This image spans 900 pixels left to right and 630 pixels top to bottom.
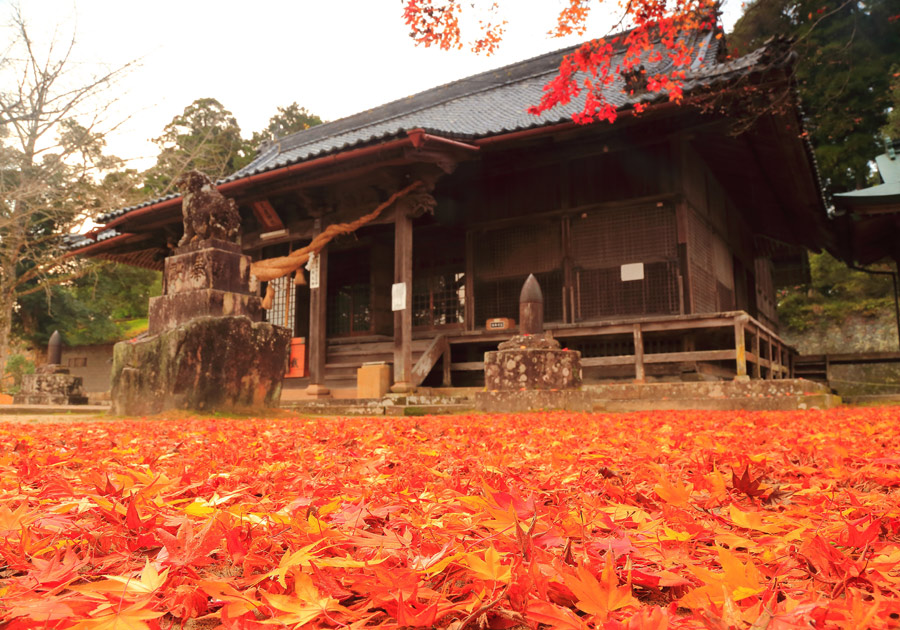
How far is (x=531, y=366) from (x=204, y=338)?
3.17 m

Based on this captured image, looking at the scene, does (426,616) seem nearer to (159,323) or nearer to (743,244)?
(159,323)

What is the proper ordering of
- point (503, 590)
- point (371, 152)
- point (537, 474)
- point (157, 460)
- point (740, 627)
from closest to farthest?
point (740, 627) → point (503, 590) → point (537, 474) → point (157, 460) → point (371, 152)

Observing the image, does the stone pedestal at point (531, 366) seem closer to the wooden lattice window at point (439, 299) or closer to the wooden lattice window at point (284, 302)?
the wooden lattice window at point (439, 299)

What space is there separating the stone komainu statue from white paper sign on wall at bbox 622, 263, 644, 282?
5.42 metres

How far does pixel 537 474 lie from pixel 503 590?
3.43 ft

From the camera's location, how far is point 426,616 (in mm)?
646

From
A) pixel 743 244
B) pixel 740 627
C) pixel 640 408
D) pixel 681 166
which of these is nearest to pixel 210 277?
pixel 640 408

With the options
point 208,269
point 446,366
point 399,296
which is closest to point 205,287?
point 208,269

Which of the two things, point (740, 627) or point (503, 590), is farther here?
point (503, 590)

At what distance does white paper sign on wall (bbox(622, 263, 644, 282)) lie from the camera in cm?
852

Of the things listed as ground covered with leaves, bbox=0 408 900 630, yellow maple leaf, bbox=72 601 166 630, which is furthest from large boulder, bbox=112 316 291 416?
yellow maple leaf, bbox=72 601 166 630

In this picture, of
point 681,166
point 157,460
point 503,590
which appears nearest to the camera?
point 503,590

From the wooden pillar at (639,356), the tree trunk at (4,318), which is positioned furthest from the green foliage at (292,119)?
the wooden pillar at (639,356)

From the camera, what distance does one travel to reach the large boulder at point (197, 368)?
5.25 m
